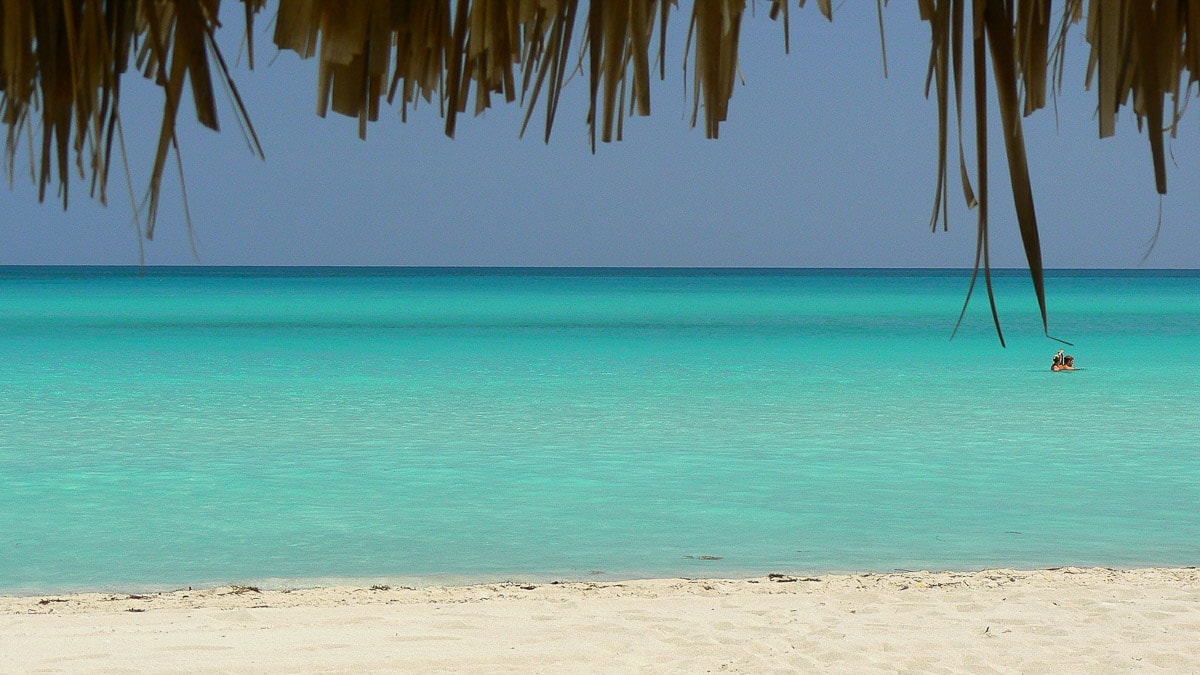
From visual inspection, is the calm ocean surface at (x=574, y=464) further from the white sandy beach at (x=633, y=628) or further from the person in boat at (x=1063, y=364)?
the white sandy beach at (x=633, y=628)

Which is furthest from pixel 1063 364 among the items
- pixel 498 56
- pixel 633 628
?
pixel 498 56

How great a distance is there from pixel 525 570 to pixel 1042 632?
217cm

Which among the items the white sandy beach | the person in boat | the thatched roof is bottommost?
the person in boat

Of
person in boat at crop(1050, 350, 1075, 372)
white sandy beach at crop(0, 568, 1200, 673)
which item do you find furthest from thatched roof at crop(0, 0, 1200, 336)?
person in boat at crop(1050, 350, 1075, 372)

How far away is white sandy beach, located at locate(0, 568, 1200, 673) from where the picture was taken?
3.40 metres

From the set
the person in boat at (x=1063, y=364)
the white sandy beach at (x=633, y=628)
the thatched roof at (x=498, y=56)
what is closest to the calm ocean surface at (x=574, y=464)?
the person in boat at (x=1063, y=364)

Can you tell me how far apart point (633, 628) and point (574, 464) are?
4.10m

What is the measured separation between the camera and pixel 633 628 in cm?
377

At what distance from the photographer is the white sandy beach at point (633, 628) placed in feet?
11.2

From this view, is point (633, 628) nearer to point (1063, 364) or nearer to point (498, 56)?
point (498, 56)

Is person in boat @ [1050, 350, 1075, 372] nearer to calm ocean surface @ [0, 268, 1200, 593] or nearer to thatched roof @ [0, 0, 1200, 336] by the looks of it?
calm ocean surface @ [0, 268, 1200, 593]

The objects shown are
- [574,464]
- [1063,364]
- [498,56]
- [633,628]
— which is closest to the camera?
[498,56]

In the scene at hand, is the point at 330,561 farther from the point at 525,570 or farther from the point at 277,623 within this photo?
the point at 277,623

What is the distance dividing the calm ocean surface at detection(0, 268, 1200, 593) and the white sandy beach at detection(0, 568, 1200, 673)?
65 centimetres
